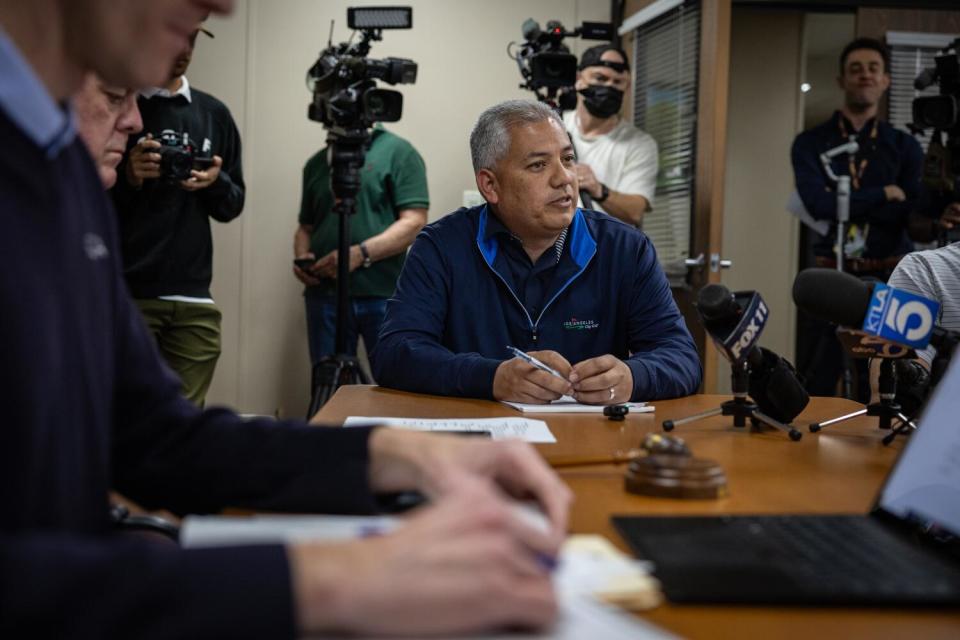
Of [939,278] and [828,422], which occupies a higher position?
[939,278]

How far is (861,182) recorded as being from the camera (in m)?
4.29

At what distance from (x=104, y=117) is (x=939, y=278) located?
1.81 metres

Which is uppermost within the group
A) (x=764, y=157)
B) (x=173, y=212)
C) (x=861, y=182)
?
(x=764, y=157)

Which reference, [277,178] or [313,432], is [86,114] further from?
[277,178]

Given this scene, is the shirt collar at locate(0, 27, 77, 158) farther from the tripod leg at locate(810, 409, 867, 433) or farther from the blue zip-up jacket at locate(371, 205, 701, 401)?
the blue zip-up jacket at locate(371, 205, 701, 401)

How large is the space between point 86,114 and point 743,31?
5042 millimetres

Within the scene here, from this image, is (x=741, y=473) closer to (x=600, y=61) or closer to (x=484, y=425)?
(x=484, y=425)

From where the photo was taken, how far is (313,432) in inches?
38.7

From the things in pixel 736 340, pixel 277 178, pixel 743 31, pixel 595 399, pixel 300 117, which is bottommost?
pixel 595 399

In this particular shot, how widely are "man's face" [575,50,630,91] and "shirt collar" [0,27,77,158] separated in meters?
3.39

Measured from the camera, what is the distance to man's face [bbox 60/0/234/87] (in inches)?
31.9

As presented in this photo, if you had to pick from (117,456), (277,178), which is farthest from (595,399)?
(277,178)

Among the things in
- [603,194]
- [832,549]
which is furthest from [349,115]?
[832,549]

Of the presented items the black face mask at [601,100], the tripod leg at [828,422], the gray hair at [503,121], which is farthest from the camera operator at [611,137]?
the tripod leg at [828,422]
